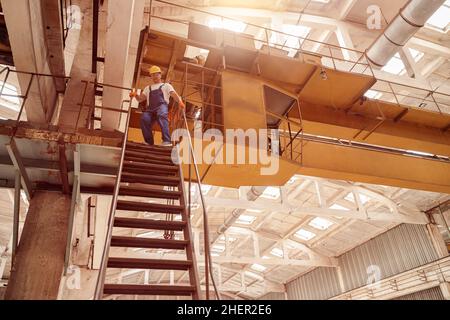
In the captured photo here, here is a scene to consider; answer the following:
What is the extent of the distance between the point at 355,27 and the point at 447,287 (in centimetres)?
1142

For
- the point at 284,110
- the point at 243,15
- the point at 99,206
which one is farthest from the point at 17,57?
the point at 243,15

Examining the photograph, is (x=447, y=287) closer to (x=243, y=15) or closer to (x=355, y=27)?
(x=355, y=27)

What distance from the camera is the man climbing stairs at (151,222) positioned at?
120 inches

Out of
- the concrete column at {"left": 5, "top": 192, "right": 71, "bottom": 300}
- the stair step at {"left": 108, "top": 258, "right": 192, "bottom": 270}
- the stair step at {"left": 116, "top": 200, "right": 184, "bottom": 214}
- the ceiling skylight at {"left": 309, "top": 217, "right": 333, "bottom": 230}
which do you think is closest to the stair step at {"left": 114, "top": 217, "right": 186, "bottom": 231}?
the stair step at {"left": 116, "top": 200, "right": 184, "bottom": 214}

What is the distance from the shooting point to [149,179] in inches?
→ 187

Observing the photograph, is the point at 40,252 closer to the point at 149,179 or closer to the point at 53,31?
the point at 149,179

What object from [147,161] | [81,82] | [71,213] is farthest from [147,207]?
[81,82]

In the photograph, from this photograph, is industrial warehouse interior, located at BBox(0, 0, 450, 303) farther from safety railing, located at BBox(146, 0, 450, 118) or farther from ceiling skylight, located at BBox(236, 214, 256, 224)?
ceiling skylight, located at BBox(236, 214, 256, 224)

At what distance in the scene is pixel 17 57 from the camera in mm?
4957

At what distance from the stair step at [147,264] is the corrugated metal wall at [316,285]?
19729mm

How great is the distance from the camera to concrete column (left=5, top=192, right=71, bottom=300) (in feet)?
15.3

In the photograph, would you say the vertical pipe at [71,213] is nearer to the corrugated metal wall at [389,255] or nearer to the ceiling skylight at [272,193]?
the ceiling skylight at [272,193]

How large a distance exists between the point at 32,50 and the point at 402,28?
8326mm

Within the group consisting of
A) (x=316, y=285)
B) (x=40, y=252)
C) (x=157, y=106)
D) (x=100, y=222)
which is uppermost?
(x=316, y=285)
